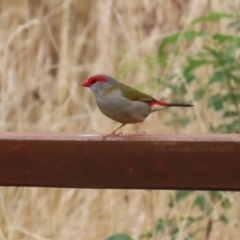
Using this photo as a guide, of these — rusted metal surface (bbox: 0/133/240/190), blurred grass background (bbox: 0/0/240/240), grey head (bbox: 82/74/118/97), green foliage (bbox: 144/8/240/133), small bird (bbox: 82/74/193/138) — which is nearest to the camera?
rusted metal surface (bbox: 0/133/240/190)

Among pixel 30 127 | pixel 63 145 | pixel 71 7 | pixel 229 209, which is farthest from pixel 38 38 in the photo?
pixel 63 145

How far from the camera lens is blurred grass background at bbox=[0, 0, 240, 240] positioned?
2850 millimetres

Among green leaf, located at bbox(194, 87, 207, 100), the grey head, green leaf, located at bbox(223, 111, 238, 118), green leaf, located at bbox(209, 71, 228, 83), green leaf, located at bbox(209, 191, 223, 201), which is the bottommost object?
green leaf, located at bbox(209, 191, 223, 201)

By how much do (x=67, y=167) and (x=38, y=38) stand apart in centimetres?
245

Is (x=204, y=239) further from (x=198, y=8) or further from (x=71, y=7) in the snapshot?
(x=71, y=7)

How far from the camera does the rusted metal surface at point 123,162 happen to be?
1.45m

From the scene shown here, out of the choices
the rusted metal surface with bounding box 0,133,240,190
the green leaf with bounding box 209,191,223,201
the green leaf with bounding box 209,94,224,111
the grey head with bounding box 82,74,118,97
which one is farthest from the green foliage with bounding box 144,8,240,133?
the rusted metal surface with bounding box 0,133,240,190

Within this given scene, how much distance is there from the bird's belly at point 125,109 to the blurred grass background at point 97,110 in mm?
531

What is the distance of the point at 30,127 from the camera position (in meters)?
3.43

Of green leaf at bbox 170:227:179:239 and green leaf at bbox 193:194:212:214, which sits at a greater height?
green leaf at bbox 193:194:212:214

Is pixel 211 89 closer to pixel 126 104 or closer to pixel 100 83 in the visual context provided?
pixel 100 83

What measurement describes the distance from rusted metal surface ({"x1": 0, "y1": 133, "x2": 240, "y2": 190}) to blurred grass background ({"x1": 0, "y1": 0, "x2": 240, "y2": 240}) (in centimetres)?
115

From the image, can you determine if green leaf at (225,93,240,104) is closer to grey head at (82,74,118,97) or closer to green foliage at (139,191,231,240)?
green foliage at (139,191,231,240)

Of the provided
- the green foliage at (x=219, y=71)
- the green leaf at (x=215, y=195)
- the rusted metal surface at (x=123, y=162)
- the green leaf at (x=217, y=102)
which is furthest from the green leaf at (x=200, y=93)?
the rusted metal surface at (x=123, y=162)
